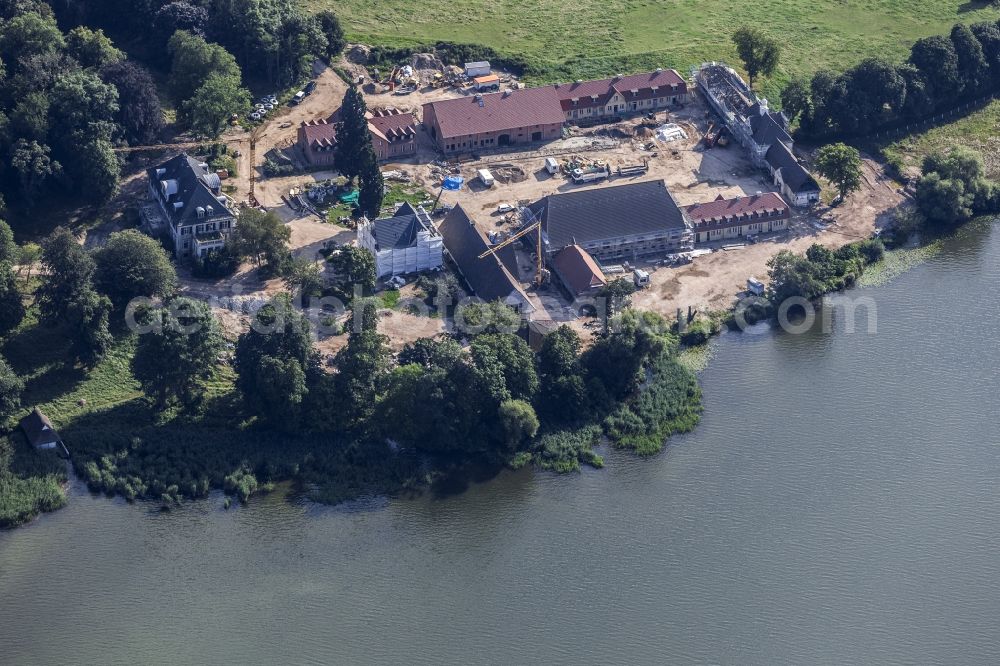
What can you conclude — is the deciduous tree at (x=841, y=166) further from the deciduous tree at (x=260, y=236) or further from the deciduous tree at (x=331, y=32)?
the deciduous tree at (x=331, y=32)

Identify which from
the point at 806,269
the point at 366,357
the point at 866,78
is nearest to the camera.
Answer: the point at 366,357

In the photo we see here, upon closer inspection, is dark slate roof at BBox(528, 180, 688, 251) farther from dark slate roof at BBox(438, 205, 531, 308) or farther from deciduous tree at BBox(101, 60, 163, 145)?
deciduous tree at BBox(101, 60, 163, 145)

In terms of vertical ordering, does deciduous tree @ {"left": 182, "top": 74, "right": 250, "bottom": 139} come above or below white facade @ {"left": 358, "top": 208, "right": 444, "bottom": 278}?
above

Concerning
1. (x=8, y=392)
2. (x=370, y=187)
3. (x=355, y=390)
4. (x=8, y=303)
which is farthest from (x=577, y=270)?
(x=8, y=392)

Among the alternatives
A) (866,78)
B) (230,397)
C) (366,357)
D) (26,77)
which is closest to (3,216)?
(26,77)

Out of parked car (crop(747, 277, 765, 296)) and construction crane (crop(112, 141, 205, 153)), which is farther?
construction crane (crop(112, 141, 205, 153))

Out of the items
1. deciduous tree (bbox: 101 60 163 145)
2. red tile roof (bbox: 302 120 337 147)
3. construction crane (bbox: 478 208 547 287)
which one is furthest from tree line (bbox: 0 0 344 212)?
construction crane (bbox: 478 208 547 287)

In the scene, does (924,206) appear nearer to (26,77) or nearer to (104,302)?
(104,302)
